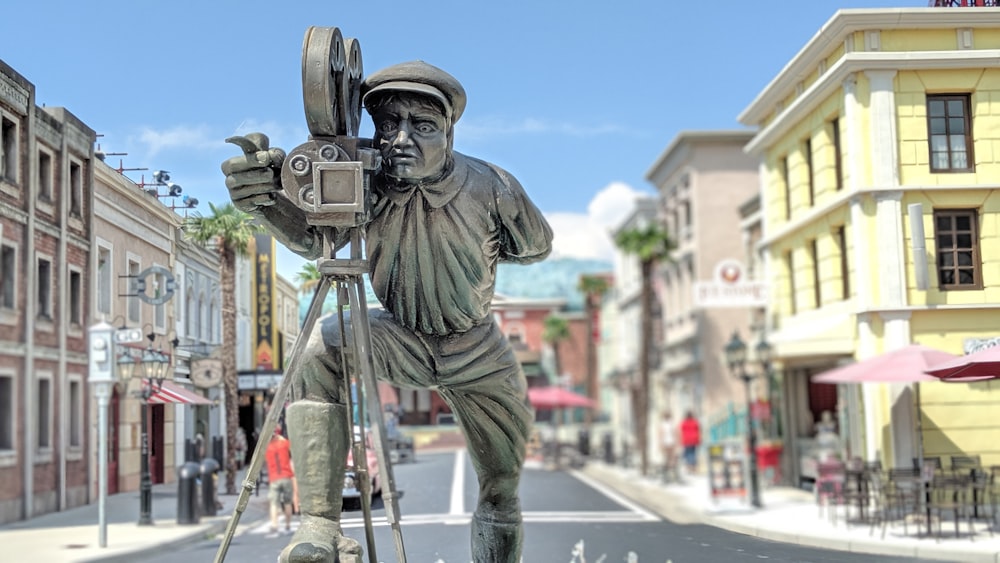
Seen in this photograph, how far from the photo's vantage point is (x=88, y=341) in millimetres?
5445

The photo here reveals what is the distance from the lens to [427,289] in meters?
3.17

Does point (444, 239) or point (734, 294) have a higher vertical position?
point (734, 294)

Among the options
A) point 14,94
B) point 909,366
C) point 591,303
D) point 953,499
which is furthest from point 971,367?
point 591,303

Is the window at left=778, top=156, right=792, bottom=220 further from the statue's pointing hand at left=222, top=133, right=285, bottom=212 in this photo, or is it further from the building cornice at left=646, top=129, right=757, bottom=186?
the building cornice at left=646, top=129, right=757, bottom=186

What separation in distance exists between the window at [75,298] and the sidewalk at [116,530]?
3.29ft

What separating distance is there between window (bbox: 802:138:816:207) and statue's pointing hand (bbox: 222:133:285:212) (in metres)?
6.03

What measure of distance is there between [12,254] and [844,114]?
16.8ft

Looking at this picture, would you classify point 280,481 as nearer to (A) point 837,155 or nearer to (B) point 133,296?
(B) point 133,296

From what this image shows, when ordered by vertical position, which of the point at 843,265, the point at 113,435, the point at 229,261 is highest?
the point at 843,265

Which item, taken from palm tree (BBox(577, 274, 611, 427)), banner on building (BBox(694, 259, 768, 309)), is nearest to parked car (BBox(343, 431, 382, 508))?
banner on building (BBox(694, 259, 768, 309))

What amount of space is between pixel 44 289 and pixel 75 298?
16 centimetres

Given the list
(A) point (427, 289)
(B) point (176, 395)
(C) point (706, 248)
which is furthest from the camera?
(C) point (706, 248)

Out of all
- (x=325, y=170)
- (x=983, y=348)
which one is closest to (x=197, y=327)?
(x=325, y=170)

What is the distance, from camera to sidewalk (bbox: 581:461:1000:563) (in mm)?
5809
